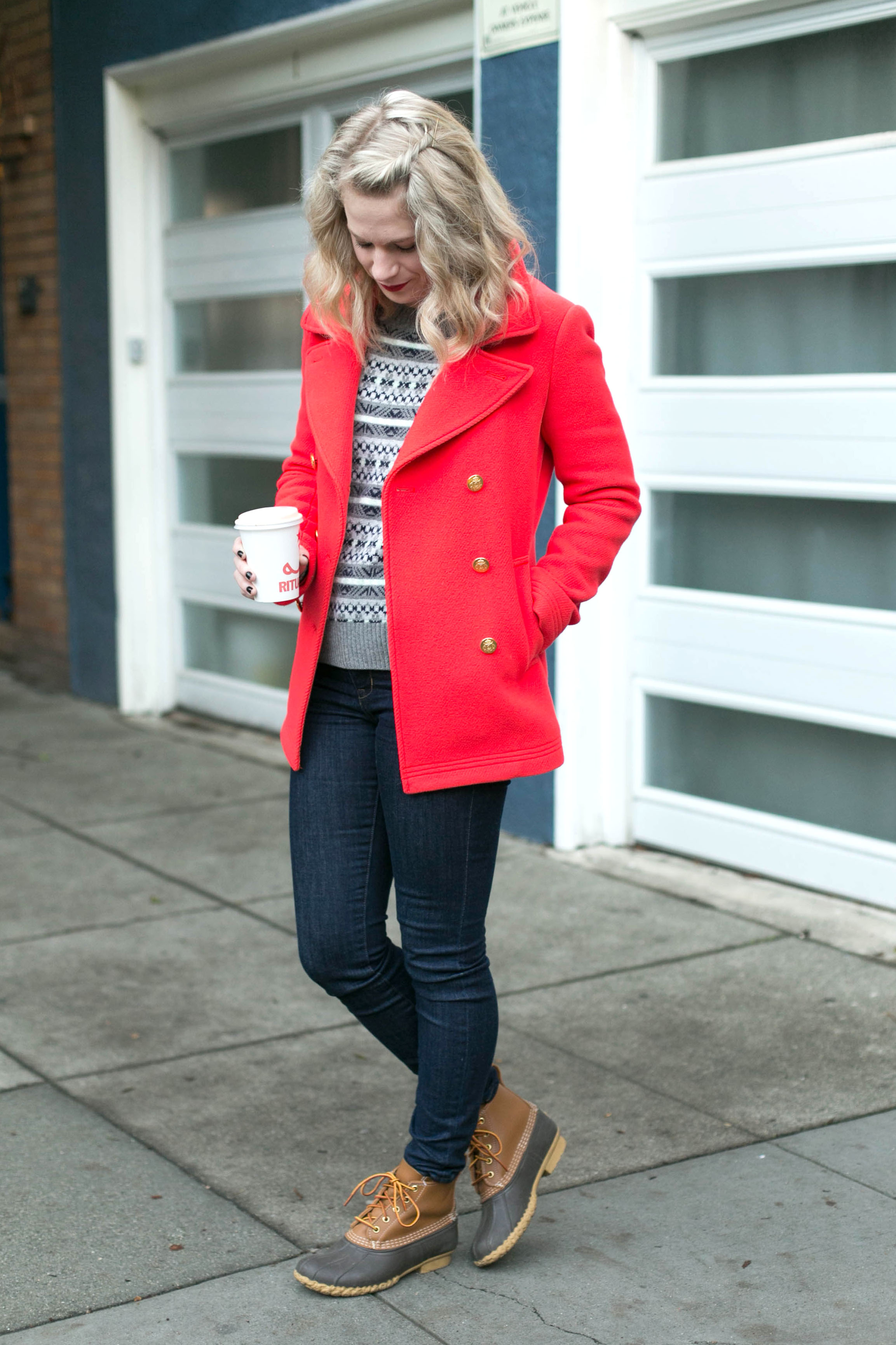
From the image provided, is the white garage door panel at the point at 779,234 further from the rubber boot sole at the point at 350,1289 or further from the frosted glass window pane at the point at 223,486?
the rubber boot sole at the point at 350,1289

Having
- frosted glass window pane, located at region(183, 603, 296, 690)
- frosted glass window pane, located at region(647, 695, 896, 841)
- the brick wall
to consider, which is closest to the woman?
frosted glass window pane, located at region(647, 695, 896, 841)

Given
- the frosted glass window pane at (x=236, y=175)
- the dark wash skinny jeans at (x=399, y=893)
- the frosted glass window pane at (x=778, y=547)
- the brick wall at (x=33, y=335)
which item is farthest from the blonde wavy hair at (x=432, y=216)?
the brick wall at (x=33, y=335)

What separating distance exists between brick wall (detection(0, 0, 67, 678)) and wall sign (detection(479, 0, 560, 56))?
3.47 m

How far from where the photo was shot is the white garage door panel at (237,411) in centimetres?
705

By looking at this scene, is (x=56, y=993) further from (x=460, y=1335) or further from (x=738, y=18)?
(x=738, y=18)

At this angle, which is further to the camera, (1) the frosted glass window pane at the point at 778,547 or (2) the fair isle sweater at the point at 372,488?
(1) the frosted glass window pane at the point at 778,547

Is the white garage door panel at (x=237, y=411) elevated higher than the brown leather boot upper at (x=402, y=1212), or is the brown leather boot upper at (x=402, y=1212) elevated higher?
the white garage door panel at (x=237, y=411)

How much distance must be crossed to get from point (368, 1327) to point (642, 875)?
107 inches

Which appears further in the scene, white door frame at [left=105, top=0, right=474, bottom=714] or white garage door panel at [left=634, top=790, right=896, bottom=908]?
white door frame at [left=105, top=0, right=474, bottom=714]

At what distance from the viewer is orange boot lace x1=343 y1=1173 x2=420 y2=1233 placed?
2.72 m

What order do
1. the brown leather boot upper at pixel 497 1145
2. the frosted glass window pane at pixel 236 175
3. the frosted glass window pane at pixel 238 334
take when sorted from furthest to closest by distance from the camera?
the frosted glass window pane at pixel 238 334, the frosted glass window pane at pixel 236 175, the brown leather boot upper at pixel 497 1145

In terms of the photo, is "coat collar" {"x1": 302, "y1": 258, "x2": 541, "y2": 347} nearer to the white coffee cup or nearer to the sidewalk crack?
the white coffee cup

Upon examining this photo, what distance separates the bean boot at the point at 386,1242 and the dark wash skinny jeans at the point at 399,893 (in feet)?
0.16

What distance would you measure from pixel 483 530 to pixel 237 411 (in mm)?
4987
